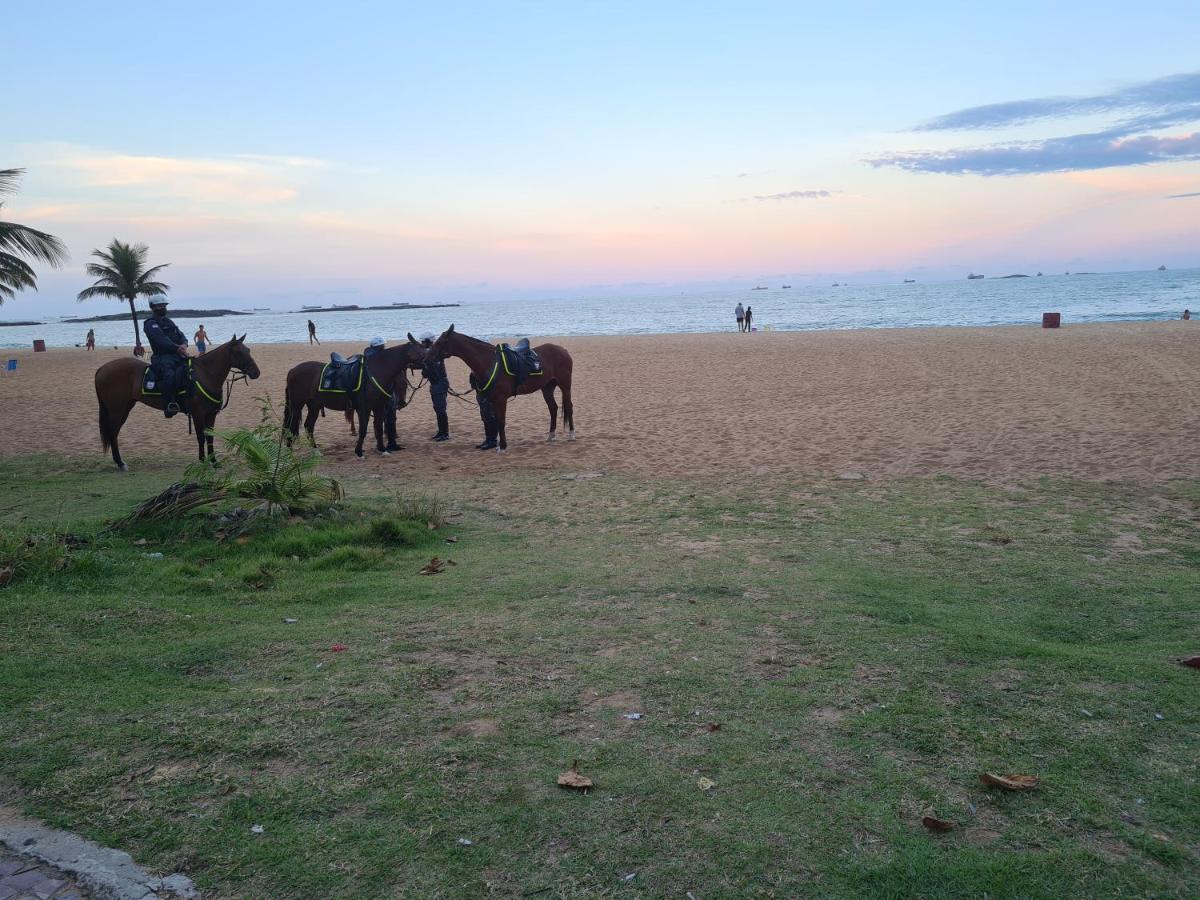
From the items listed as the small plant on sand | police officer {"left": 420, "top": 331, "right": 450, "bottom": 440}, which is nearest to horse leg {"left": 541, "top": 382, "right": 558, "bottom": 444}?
police officer {"left": 420, "top": 331, "right": 450, "bottom": 440}

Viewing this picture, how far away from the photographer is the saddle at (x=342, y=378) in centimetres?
1250

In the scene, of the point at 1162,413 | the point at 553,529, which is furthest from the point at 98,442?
the point at 1162,413

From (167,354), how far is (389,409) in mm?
3182

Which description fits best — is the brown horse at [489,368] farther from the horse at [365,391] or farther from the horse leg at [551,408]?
the horse leg at [551,408]

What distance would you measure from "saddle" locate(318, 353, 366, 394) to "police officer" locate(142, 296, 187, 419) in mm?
1943

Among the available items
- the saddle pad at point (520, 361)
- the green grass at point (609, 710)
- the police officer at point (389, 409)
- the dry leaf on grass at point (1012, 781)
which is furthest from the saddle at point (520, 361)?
the dry leaf on grass at point (1012, 781)

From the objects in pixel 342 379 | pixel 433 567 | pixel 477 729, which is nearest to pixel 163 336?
pixel 342 379

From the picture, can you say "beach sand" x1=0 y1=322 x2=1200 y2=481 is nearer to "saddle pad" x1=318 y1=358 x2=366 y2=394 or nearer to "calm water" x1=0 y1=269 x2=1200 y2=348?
"saddle pad" x1=318 y1=358 x2=366 y2=394

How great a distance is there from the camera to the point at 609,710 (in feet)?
13.2

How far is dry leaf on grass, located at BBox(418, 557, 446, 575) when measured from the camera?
661 cm

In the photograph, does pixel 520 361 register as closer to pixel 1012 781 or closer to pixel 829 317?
pixel 1012 781

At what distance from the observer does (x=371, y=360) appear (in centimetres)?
1273

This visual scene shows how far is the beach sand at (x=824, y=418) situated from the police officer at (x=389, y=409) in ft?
1.13

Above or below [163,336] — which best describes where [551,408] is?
below
